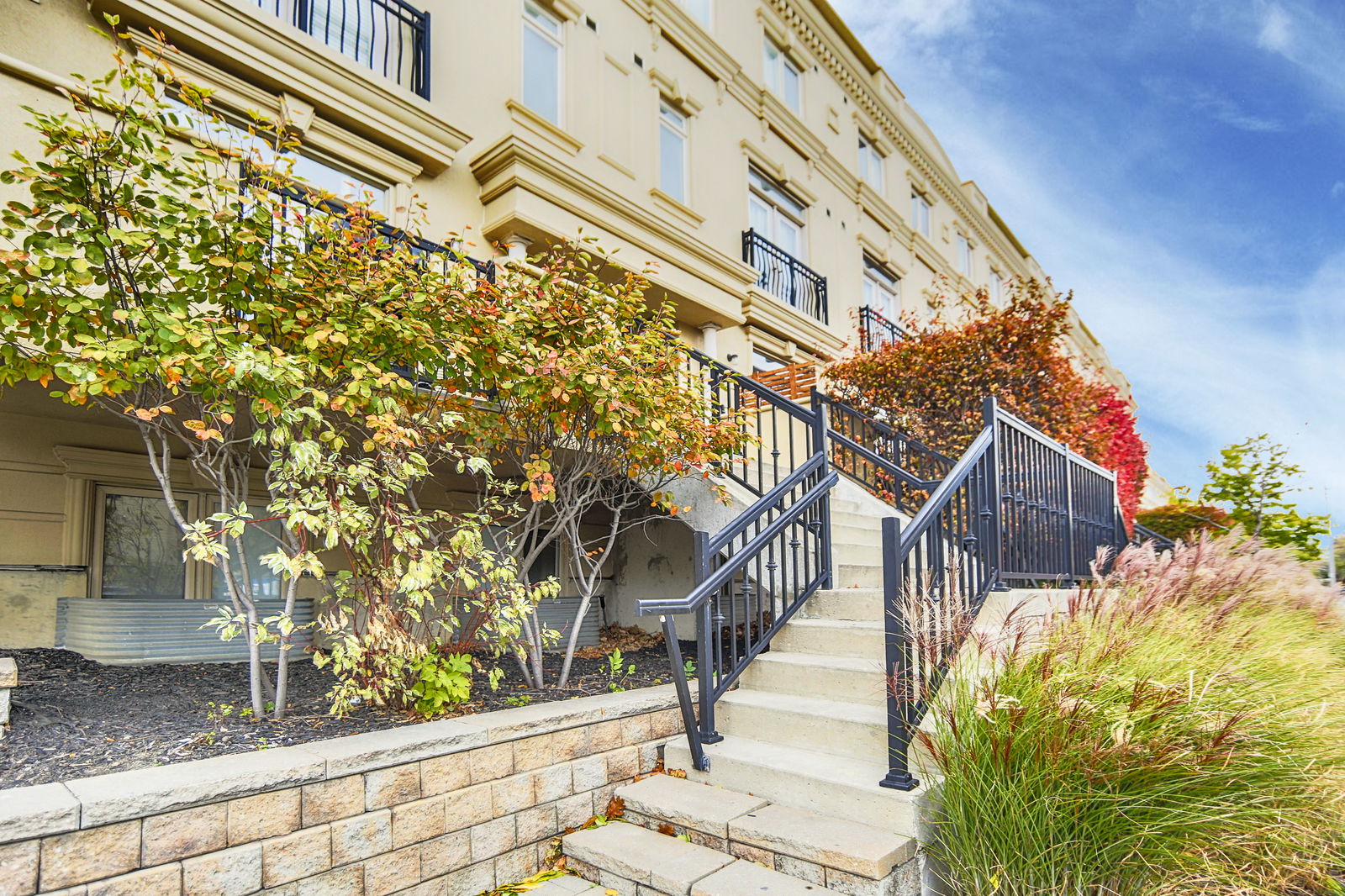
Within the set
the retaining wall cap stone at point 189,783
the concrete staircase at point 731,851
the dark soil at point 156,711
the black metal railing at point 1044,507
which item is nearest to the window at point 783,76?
the black metal railing at point 1044,507

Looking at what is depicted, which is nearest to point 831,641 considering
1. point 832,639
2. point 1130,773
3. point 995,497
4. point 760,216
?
point 832,639

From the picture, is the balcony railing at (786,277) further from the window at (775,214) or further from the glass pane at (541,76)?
the glass pane at (541,76)

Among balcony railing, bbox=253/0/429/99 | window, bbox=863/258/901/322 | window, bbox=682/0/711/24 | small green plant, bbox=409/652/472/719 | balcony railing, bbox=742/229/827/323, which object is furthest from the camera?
window, bbox=863/258/901/322

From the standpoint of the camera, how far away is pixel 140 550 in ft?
20.1

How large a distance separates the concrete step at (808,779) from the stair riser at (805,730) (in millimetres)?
34

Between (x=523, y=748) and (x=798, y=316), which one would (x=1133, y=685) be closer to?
(x=523, y=748)

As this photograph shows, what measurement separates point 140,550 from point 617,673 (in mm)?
4037

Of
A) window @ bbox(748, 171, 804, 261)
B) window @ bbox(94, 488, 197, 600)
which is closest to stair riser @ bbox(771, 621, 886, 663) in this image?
window @ bbox(94, 488, 197, 600)

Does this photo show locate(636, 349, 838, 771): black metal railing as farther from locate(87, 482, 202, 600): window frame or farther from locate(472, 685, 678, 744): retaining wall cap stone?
locate(87, 482, 202, 600): window frame

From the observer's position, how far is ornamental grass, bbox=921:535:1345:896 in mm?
2672

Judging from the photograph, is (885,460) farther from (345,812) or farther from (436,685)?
(345,812)

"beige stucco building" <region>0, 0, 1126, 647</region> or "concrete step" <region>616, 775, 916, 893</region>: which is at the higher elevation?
"beige stucco building" <region>0, 0, 1126, 647</region>

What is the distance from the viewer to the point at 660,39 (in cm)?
1086

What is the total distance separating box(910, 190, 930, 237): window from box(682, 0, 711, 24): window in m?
7.52
